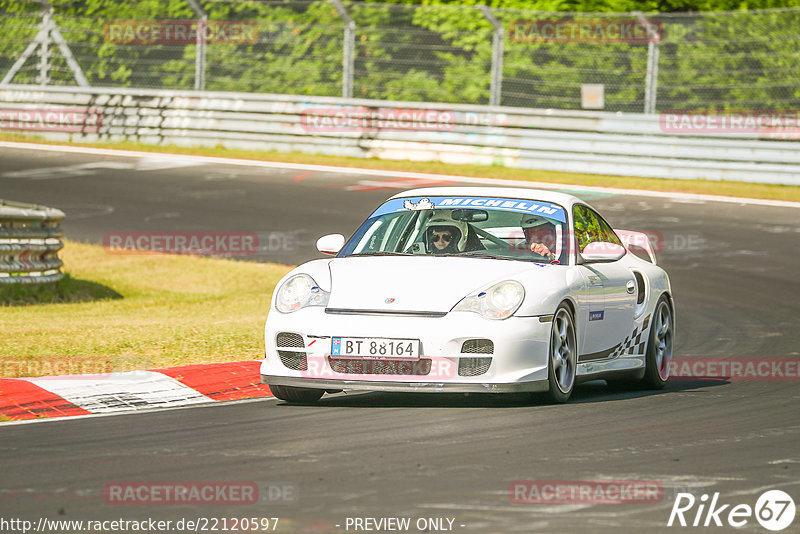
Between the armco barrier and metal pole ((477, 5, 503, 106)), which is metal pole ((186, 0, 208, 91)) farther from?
metal pole ((477, 5, 503, 106))

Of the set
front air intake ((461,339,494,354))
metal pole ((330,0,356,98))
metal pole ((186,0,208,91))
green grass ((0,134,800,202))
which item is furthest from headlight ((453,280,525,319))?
metal pole ((186,0,208,91))

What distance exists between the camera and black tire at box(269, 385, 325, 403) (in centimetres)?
798

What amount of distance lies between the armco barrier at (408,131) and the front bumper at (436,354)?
14945 millimetres

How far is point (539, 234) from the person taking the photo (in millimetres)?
8594

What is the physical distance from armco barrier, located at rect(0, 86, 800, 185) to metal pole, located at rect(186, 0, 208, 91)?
1.35 feet

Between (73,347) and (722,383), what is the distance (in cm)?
459

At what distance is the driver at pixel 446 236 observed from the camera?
856 centimetres

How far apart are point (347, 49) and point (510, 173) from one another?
401 cm

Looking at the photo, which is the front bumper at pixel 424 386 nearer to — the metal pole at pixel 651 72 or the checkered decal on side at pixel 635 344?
the checkered decal on side at pixel 635 344

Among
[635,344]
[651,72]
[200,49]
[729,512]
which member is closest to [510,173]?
[651,72]

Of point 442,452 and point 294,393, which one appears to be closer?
point 442,452

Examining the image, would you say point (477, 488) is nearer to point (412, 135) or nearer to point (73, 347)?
point (73, 347)

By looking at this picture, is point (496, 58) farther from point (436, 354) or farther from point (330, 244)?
point (436, 354)

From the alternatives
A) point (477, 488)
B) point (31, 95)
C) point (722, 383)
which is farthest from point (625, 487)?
point (31, 95)
